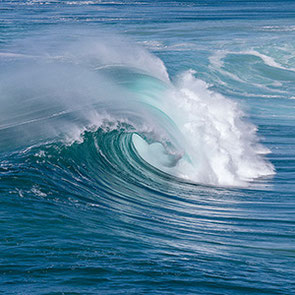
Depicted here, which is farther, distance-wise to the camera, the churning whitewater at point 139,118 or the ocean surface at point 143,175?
the churning whitewater at point 139,118

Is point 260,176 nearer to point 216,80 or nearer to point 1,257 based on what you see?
point 1,257

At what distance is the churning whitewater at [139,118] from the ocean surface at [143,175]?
0.14 feet

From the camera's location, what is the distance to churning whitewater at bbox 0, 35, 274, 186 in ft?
40.1

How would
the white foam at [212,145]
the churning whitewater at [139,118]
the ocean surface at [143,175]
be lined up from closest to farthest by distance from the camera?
1. the ocean surface at [143,175]
2. the white foam at [212,145]
3. the churning whitewater at [139,118]

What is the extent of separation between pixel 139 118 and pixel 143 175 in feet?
6.82

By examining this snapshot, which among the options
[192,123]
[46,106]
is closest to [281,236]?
[192,123]

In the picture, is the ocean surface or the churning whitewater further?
the churning whitewater

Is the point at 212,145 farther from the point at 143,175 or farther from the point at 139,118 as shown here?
the point at 143,175

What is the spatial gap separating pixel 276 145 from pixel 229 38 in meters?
20.1

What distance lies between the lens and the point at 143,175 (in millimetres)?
11586

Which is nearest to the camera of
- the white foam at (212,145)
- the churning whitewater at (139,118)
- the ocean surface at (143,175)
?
the ocean surface at (143,175)

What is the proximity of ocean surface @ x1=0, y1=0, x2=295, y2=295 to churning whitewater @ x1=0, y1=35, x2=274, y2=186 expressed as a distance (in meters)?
0.04

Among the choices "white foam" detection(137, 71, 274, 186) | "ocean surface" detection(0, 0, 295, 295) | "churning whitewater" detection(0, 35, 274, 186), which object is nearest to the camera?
"ocean surface" detection(0, 0, 295, 295)

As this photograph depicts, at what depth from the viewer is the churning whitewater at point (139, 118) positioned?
A: 12211 mm
